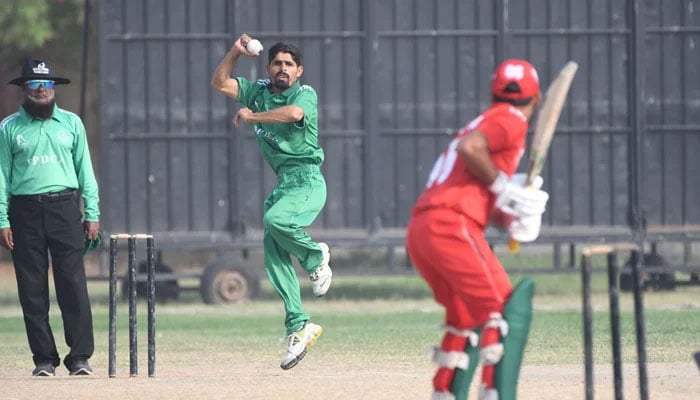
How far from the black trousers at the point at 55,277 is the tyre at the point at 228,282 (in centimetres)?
853

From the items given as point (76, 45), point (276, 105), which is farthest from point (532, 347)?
point (76, 45)

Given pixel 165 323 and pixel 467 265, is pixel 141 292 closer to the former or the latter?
pixel 165 323

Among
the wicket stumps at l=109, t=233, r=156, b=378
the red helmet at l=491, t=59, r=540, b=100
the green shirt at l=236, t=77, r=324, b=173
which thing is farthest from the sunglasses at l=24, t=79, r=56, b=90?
the red helmet at l=491, t=59, r=540, b=100

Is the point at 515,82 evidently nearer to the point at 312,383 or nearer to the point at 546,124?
the point at 546,124

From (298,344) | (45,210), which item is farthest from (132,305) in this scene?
(298,344)

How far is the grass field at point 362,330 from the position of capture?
40.3 ft

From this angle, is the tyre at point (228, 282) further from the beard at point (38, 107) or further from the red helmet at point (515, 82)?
the red helmet at point (515, 82)

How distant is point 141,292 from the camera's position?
65.9 feet

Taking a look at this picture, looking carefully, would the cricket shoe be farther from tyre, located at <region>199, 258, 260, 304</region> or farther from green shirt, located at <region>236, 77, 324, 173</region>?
tyre, located at <region>199, 258, 260, 304</region>

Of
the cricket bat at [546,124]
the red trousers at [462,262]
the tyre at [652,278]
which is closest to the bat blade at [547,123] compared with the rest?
the cricket bat at [546,124]

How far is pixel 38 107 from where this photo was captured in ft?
35.8

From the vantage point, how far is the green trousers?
10570 mm

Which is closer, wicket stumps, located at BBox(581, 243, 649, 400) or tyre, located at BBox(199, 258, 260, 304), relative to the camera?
wicket stumps, located at BBox(581, 243, 649, 400)

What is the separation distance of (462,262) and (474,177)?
410mm
